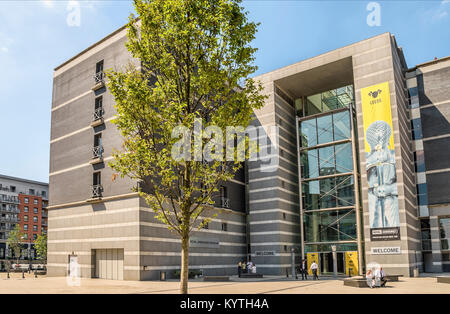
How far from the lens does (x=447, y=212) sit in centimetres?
4294

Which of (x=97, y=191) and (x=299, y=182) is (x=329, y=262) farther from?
(x=97, y=191)

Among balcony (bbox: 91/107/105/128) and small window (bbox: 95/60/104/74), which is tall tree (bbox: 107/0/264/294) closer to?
balcony (bbox: 91/107/105/128)

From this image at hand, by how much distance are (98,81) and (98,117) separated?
3451 millimetres

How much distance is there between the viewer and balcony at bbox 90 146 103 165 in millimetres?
34469

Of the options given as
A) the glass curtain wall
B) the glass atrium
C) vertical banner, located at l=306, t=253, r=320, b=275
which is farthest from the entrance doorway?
the glass curtain wall

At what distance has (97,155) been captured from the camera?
35.1m

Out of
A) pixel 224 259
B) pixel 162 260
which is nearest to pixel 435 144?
Result: pixel 224 259

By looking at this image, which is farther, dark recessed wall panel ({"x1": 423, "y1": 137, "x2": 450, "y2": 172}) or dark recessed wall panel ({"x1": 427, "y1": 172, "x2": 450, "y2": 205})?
dark recessed wall panel ({"x1": 423, "y1": 137, "x2": 450, "y2": 172})

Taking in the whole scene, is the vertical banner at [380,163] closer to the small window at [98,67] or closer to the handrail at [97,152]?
the handrail at [97,152]

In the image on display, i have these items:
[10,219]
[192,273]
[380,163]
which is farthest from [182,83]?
[10,219]

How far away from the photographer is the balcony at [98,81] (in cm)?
3613

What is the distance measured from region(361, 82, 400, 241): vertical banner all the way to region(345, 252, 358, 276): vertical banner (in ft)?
12.2

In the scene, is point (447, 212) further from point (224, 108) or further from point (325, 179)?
point (224, 108)

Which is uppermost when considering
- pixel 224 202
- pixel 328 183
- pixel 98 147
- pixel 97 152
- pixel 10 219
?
pixel 98 147
